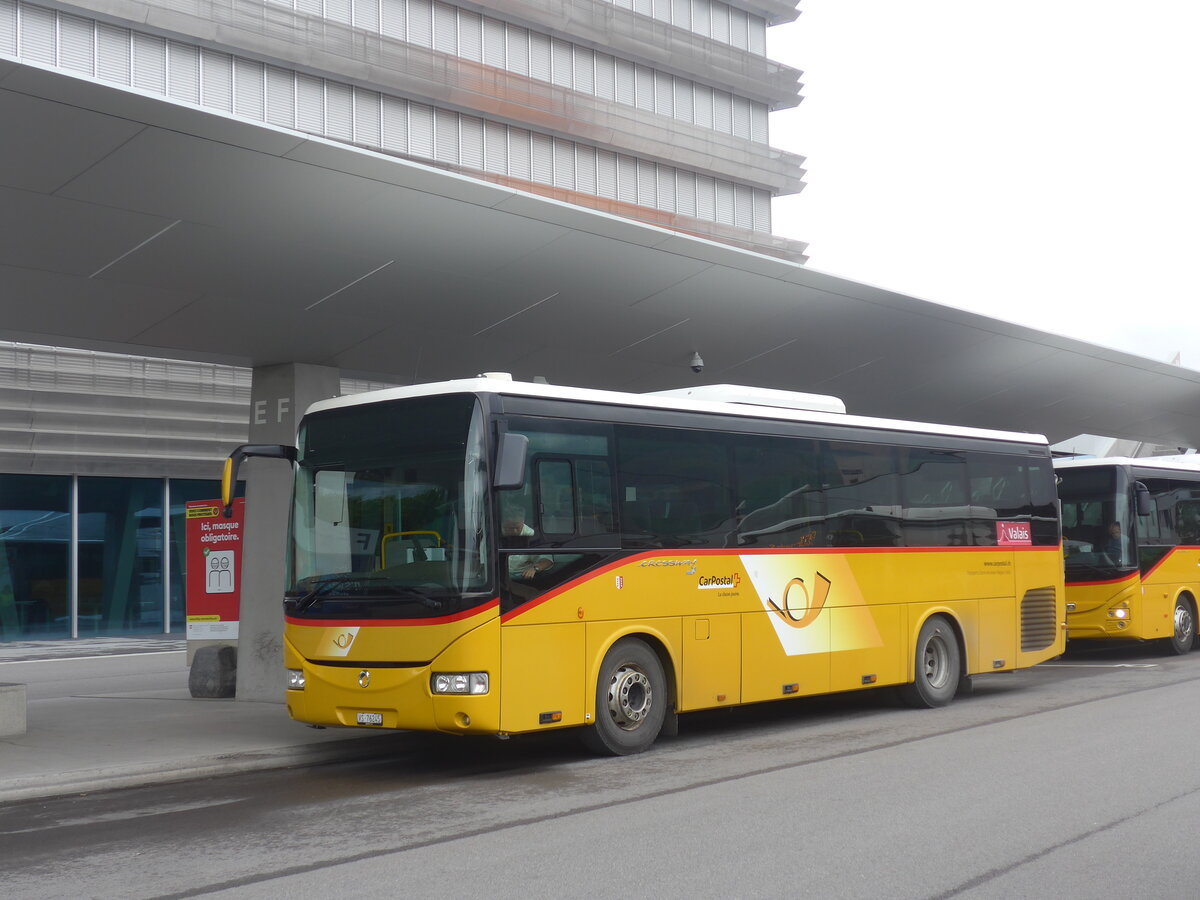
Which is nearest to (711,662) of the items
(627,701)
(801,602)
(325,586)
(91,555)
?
(627,701)

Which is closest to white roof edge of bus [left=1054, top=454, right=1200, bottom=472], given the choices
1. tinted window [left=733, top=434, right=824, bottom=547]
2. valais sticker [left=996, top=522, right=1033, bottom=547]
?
valais sticker [left=996, top=522, right=1033, bottom=547]

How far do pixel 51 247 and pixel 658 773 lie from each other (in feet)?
22.3

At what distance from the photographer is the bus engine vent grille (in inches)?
622

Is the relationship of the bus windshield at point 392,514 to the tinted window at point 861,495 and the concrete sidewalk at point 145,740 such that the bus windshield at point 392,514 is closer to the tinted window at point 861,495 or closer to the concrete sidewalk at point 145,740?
the concrete sidewalk at point 145,740

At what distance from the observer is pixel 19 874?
22.2 feet

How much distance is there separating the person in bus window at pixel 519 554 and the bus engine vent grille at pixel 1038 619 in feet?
26.7

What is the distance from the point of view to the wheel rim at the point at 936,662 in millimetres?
14391

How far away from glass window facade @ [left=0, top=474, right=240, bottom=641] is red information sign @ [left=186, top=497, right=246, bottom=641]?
14.7 meters

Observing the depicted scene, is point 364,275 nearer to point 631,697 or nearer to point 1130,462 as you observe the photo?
point 631,697

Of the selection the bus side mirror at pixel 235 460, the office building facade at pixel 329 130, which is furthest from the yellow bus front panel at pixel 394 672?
Answer: the office building facade at pixel 329 130

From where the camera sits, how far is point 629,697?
35.7 ft

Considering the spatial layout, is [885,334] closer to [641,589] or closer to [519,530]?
[641,589]

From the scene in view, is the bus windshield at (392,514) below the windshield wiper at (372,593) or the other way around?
the other way around

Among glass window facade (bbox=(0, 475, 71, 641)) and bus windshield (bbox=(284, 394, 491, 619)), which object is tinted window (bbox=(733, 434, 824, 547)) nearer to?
bus windshield (bbox=(284, 394, 491, 619))
